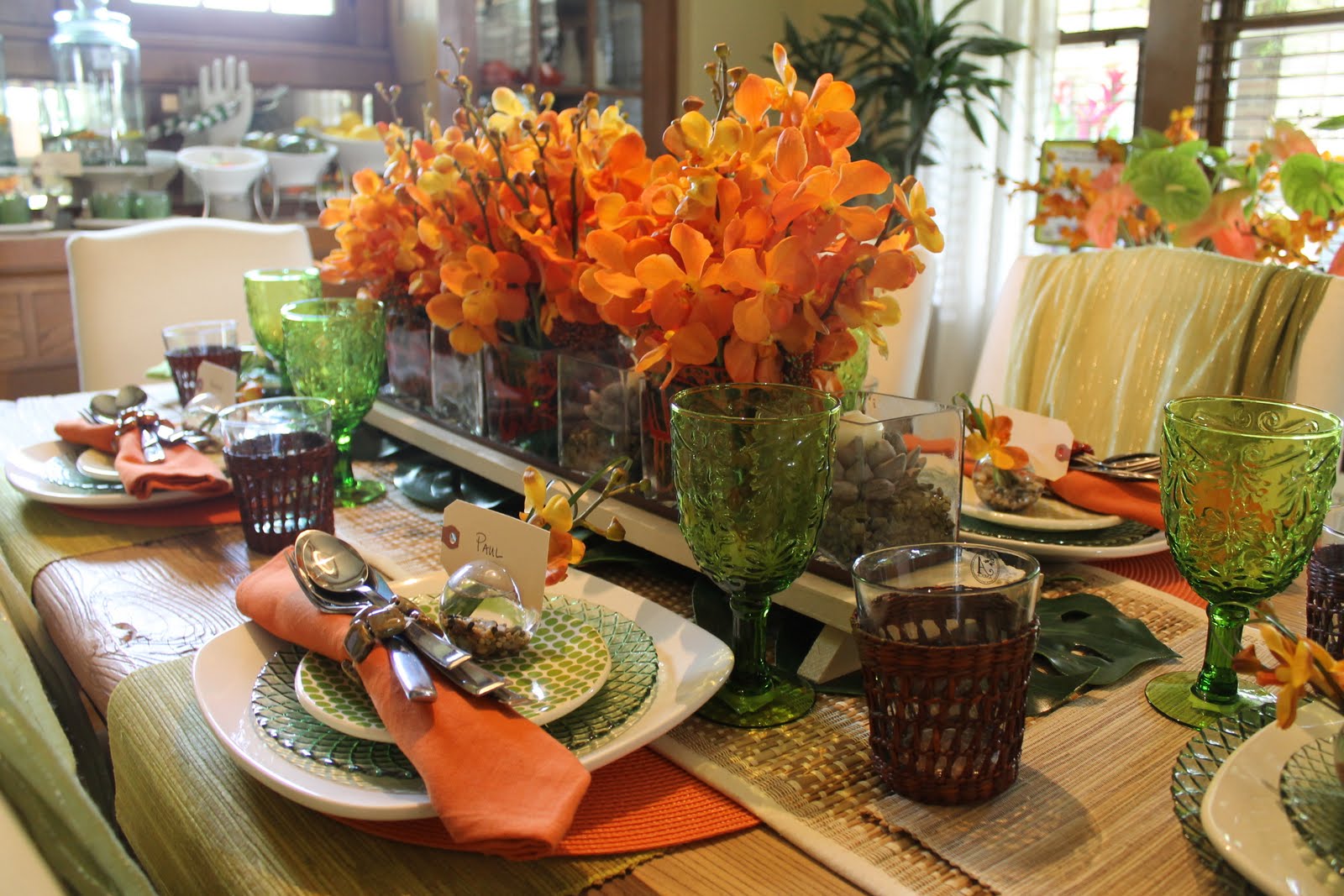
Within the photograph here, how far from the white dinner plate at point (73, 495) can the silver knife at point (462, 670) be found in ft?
2.05

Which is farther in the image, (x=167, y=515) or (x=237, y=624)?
(x=167, y=515)

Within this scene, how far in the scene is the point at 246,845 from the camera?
23.6 inches

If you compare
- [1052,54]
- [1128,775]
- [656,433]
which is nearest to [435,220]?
[656,433]

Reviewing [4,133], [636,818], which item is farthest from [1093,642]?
[4,133]

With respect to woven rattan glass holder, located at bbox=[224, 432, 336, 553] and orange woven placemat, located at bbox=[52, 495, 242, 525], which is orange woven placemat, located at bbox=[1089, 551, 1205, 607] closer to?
woven rattan glass holder, located at bbox=[224, 432, 336, 553]

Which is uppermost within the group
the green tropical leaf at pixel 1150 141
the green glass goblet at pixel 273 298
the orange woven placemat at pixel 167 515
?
the green tropical leaf at pixel 1150 141

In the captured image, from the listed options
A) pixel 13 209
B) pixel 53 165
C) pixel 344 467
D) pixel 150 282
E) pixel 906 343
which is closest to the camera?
pixel 344 467

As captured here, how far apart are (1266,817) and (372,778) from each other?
18.3 inches

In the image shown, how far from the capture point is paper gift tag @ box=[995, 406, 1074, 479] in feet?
3.47

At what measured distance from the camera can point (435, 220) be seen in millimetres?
1155

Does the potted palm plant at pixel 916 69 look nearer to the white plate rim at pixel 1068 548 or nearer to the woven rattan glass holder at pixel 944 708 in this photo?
the white plate rim at pixel 1068 548

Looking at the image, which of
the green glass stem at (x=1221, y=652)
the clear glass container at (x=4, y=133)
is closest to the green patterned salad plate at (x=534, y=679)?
the green glass stem at (x=1221, y=652)

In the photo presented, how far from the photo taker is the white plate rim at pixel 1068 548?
968mm

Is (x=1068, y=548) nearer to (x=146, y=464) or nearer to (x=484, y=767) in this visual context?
(x=484, y=767)
